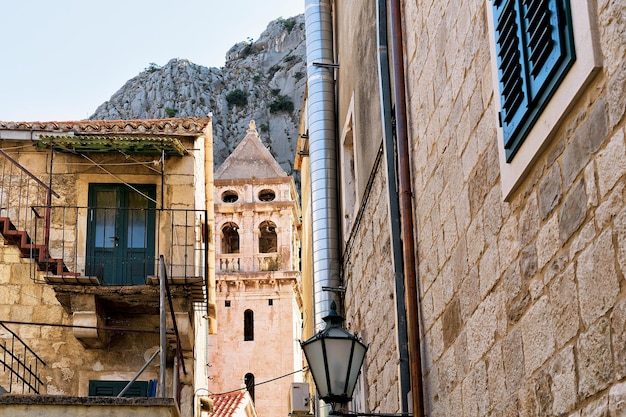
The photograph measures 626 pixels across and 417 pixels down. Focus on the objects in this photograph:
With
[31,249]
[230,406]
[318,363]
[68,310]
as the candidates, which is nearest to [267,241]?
[230,406]

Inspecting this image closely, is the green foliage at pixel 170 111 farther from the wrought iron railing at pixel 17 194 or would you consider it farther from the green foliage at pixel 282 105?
the wrought iron railing at pixel 17 194

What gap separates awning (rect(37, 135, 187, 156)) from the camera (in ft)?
57.2

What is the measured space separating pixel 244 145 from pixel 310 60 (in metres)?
45.5

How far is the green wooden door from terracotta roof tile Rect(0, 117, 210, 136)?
1001 millimetres

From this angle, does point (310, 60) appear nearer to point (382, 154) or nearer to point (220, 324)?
point (382, 154)

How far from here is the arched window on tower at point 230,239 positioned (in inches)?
2209

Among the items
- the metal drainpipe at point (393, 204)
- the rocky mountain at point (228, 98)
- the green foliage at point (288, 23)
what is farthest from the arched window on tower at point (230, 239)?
the green foliage at point (288, 23)

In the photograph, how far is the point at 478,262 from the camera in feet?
19.2

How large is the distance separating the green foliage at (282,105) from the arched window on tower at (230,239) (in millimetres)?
31860

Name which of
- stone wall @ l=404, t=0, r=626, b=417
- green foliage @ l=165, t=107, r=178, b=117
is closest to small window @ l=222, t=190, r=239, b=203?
green foliage @ l=165, t=107, r=178, b=117

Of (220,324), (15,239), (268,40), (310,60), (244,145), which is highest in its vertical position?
(268,40)

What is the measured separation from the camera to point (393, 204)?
811cm

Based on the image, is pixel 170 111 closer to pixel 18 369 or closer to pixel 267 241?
pixel 267 241

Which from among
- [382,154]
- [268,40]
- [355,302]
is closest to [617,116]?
[382,154]
